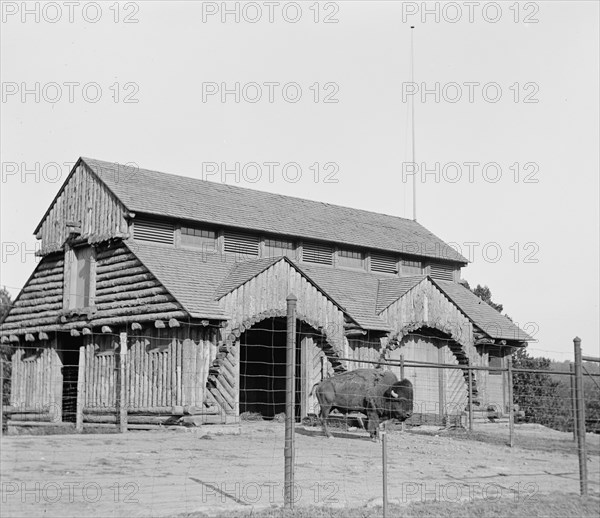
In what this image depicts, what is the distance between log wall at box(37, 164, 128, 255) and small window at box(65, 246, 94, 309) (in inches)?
26.9

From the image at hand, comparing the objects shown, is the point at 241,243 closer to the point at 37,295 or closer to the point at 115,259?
the point at 115,259

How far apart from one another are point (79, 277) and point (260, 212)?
7.25 m

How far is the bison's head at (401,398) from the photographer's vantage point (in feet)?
75.3

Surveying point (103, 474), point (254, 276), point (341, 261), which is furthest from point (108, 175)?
point (103, 474)

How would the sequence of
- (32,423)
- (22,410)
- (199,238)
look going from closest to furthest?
1. (199,238)
2. (32,423)
3. (22,410)

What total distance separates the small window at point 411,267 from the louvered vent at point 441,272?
2.49 ft

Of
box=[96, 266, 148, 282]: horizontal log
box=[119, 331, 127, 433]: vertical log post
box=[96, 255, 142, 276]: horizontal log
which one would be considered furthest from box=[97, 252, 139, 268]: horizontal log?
box=[119, 331, 127, 433]: vertical log post

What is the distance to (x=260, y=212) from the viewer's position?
33875 mm

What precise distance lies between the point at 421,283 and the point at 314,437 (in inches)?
438

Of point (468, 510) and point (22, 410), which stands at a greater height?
point (22, 410)

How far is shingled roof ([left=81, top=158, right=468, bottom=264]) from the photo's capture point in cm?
3003

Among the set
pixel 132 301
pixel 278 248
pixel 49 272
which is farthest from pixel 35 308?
pixel 278 248

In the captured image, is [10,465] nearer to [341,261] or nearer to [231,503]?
[231,503]

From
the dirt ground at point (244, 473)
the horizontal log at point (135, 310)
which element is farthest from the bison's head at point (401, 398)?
the horizontal log at point (135, 310)
